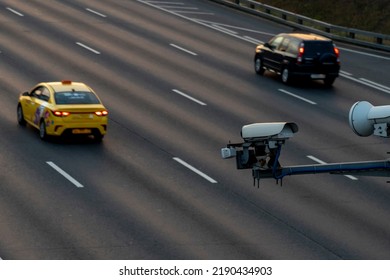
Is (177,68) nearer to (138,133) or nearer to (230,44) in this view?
(230,44)

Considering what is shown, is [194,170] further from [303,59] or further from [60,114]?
[303,59]

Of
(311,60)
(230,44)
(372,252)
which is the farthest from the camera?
(230,44)

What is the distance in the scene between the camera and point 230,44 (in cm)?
4959

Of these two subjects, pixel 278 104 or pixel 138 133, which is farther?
pixel 278 104

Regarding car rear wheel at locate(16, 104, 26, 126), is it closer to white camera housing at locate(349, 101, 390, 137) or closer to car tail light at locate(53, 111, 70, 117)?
car tail light at locate(53, 111, 70, 117)

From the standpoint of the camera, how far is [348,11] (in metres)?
60.9

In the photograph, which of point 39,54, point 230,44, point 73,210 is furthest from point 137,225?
point 230,44

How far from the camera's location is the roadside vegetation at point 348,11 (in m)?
58.9

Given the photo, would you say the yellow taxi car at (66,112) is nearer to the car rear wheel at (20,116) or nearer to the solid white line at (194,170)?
the car rear wheel at (20,116)

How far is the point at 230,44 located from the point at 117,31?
16.7ft

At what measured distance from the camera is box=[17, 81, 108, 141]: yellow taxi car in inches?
1223

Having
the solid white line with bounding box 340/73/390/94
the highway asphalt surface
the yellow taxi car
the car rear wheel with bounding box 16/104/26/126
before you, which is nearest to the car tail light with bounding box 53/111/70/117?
the yellow taxi car

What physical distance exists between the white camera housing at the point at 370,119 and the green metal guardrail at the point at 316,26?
104ft
